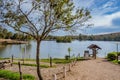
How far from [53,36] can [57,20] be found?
3.95 ft

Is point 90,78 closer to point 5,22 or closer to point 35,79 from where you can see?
point 35,79

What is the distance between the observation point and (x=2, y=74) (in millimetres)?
23484

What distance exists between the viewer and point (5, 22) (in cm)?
1593

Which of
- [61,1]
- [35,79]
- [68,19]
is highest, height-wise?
[61,1]

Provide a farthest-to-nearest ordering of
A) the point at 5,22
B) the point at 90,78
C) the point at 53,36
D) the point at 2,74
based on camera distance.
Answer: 1. the point at 2,74
2. the point at 90,78
3. the point at 53,36
4. the point at 5,22

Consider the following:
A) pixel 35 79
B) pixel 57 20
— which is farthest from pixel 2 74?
pixel 57 20

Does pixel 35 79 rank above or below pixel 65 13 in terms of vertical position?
below

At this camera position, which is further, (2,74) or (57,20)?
(2,74)

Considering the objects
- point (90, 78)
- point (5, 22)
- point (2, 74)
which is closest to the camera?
point (5, 22)

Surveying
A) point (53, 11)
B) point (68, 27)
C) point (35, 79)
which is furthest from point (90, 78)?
point (53, 11)

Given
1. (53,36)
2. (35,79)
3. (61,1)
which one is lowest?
(35,79)

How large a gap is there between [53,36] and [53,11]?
1759 millimetres

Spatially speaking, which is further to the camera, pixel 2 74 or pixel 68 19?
pixel 2 74

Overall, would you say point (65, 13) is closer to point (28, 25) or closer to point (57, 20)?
point (57, 20)
